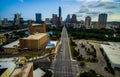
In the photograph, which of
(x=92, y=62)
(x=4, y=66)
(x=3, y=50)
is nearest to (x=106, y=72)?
(x=92, y=62)

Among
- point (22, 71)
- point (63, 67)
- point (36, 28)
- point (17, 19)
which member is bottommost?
point (63, 67)

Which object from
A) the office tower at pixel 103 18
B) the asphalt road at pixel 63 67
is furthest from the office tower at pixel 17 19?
the asphalt road at pixel 63 67

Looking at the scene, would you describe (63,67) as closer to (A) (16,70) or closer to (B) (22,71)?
(B) (22,71)

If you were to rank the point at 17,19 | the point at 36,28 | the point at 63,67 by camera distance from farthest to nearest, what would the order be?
1. the point at 17,19
2. the point at 36,28
3. the point at 63,67

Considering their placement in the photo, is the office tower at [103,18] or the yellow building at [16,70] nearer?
the yellow building at [16,70]

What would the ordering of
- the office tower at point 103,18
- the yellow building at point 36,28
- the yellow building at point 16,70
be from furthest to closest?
the office tower at point 103,18, the yellow building at point 36,28, the yellow building at point 16,70

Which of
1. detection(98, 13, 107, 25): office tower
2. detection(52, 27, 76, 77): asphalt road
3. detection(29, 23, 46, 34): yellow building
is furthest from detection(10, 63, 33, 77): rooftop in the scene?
detection(98, 13, 107, 25): office tower

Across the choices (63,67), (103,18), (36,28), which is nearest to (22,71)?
(63,67)

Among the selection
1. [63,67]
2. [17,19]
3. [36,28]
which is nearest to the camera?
[63,67]

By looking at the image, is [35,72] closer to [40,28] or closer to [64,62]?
[64,62]

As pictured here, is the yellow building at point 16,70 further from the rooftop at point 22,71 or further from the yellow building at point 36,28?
the yellow building at point 36,28

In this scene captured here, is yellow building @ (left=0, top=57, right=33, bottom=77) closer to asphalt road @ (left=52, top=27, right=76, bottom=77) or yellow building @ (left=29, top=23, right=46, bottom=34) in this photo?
asphalt road @ (left=52, top=27, right=76, bottom=77)
